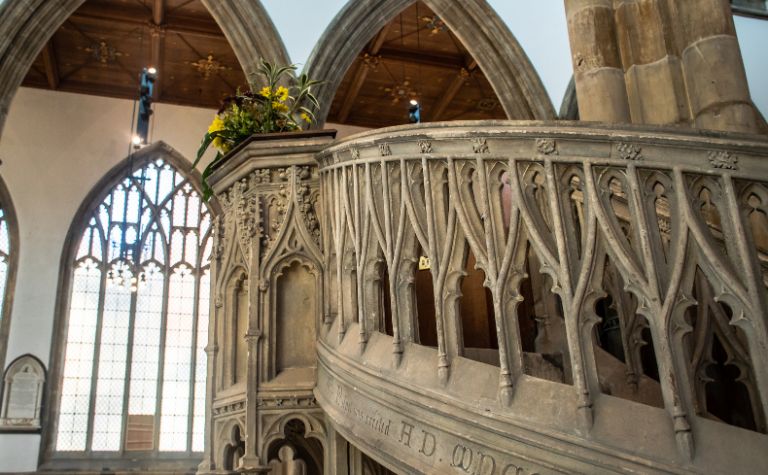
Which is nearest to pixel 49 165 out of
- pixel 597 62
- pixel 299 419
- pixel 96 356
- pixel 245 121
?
pixel 96 356

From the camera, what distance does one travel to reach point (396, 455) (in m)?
2.32

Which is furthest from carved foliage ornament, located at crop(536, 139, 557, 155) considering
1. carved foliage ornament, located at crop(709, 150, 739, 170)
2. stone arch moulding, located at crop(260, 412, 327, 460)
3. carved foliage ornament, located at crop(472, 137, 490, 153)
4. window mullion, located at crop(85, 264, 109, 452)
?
window mullion, located at crop(85, 264, 109, 452)

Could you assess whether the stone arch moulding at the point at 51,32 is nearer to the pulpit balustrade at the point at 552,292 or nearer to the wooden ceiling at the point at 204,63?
the wooden ceiling at the point at 204,63

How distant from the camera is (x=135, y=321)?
1003 centimetres

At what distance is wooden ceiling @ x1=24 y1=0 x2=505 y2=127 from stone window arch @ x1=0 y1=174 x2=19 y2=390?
177cm

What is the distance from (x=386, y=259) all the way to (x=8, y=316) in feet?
27.0

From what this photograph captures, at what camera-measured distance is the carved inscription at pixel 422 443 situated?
207 cm

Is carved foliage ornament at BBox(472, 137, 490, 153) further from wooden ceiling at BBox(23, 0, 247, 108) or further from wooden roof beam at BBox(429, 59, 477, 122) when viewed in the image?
wooden roof beam at BBox(429, 59, 477, 122)

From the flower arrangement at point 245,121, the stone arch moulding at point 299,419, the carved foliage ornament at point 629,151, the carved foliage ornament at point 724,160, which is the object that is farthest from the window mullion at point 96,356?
the carved foliage ornament at point 724,160

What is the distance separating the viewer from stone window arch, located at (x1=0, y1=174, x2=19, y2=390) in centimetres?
933

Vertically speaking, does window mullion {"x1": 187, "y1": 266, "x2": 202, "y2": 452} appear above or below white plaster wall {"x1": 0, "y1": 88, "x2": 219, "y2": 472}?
below

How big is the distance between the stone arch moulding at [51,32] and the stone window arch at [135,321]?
10.5ft

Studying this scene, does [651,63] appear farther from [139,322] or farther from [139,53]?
[139,322]

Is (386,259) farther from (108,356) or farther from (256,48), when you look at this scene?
(108,356)
